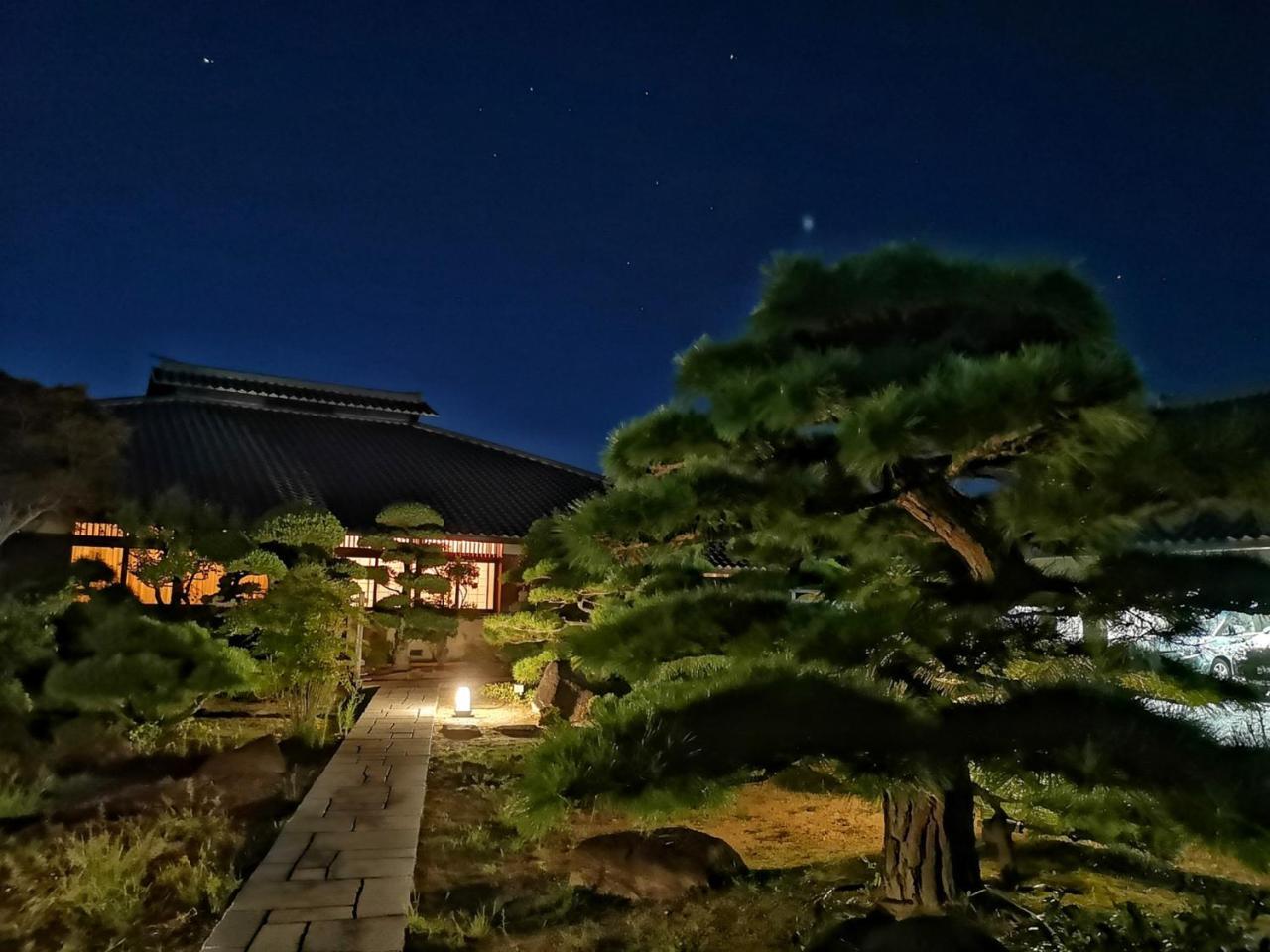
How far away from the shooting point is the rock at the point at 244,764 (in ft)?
19.4

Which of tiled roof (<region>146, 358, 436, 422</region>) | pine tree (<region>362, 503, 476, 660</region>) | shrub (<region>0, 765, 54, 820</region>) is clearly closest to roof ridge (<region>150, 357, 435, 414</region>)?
tiled roof (<region>146, 358, 436, 422</region>)

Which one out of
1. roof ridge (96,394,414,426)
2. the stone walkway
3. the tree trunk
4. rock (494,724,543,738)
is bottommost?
the stone walkway

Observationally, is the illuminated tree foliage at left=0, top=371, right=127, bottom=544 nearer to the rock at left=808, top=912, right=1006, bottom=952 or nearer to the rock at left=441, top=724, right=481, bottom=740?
the rock at left=441, top=724, right=481, bottom=740

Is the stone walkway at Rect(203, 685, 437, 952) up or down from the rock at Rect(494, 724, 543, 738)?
down

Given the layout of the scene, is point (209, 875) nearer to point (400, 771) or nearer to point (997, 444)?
point (400, 771)

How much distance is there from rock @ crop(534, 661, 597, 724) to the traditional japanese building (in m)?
1.95

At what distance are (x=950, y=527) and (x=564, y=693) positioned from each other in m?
6.95

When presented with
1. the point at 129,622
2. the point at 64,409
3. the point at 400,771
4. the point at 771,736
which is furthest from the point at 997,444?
the point at 64,409

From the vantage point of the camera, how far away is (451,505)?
45.1ft

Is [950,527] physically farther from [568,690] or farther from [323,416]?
[323,416]

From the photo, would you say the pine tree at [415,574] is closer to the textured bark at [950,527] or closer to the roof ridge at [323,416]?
the roof ridge at [323,416]

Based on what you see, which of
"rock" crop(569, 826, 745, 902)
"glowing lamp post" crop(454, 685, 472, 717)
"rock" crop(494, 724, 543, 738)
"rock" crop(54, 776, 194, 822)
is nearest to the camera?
"rock" crop(569, 826, 745, 902)

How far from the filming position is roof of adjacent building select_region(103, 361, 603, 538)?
40.9ft

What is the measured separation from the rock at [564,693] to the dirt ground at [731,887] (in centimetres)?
319
